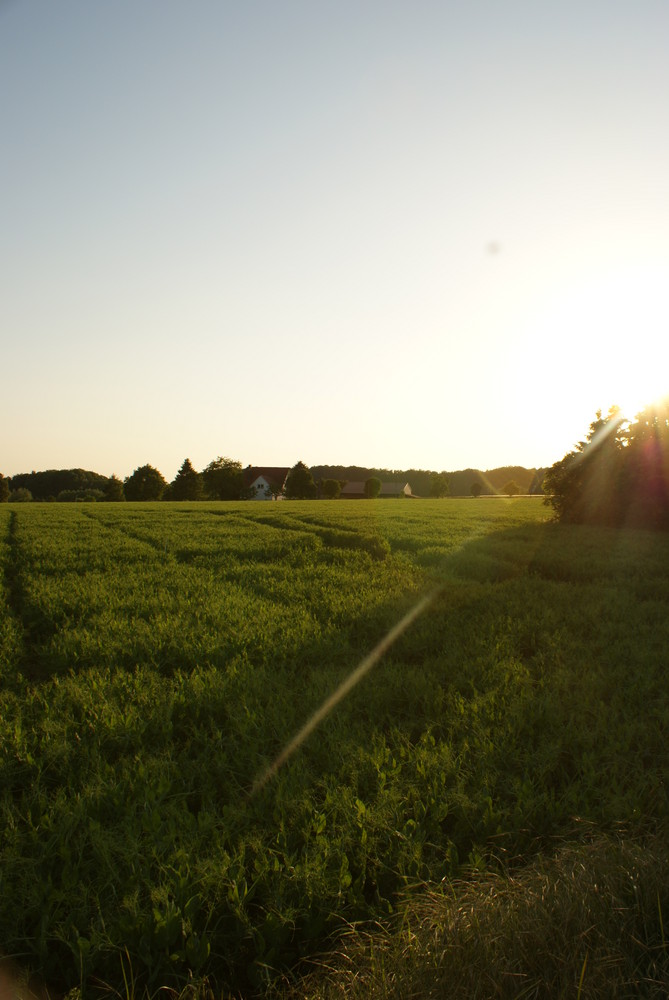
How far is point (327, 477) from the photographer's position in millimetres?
103438

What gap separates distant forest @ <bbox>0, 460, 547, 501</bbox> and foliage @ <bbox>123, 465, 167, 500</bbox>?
247mm

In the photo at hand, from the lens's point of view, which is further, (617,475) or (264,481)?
(264,481)

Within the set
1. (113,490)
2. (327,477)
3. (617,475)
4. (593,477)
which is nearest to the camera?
(617,475)

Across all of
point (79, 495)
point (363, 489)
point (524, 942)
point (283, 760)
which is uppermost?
point (363, 489)

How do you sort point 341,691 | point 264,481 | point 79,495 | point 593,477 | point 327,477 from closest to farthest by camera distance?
point 341,691 → point 593,477 → point 79,495 → point 264,481 → point 327,477

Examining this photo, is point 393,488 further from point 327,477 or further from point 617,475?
point 617,475

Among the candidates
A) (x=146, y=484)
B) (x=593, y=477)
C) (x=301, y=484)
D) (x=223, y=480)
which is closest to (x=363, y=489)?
(x=301, y=484)

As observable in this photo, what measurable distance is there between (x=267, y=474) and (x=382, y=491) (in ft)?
75.9

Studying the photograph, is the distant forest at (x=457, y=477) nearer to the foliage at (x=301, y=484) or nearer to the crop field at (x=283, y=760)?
the foliage at (x=301, y=484)

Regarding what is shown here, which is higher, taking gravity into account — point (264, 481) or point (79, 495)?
point (264, 481)

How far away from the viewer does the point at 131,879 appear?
259cm

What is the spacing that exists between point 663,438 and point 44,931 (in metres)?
21.0

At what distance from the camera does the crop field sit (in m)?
2.46

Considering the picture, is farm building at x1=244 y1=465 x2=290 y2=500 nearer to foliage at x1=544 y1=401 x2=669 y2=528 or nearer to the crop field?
foliage at x1=544 y1=401 x2=669 y2=528
